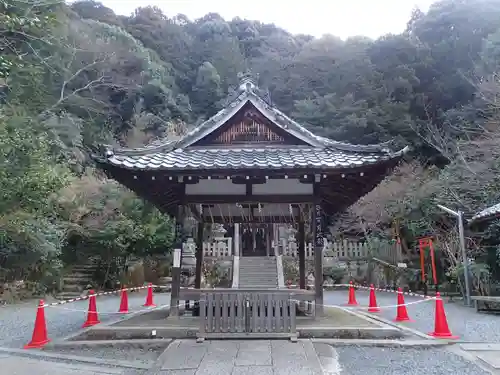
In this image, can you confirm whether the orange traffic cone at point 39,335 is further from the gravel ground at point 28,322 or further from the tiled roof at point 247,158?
the tiled roof at point 247,158

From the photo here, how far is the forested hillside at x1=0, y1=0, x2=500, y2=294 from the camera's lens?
48.4 feet

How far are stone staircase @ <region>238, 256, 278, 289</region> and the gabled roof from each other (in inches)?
368

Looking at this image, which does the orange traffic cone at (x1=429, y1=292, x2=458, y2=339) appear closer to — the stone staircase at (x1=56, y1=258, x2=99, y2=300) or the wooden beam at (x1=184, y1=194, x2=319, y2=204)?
the wooden beam at (x1=184, y1=194, x2=319, y2=204)

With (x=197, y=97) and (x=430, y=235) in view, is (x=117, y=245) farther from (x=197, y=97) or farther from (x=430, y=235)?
(x=197, y=97)

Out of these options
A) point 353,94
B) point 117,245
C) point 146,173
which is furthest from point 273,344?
point 353,94

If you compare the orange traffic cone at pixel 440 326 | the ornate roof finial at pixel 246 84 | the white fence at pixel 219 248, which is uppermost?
the ornate roof finial at pixel 246 84

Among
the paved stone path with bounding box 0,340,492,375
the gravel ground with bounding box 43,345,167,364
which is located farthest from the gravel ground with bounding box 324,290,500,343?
the gravel ground with bounding box 43,345,167,364

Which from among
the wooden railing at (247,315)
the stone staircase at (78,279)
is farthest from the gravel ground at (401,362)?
the stone staircase at (78,279)

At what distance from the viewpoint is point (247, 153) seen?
7301 mm

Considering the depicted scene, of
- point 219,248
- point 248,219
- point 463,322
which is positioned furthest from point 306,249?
point 463,322

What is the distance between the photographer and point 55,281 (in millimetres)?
15906

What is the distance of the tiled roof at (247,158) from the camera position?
6.29 metres

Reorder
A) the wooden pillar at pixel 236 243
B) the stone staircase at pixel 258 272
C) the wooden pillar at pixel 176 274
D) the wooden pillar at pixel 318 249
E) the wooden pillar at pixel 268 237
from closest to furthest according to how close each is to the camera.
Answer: the wooden pillar at pixel 176 274, the wooden pillar at pixel 318 249, the stone staircase at pixel 258 272, the wooden pillar at pixel 236 243, the wooden pillar at pixel 268 237

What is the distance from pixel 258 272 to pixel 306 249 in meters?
4.01
